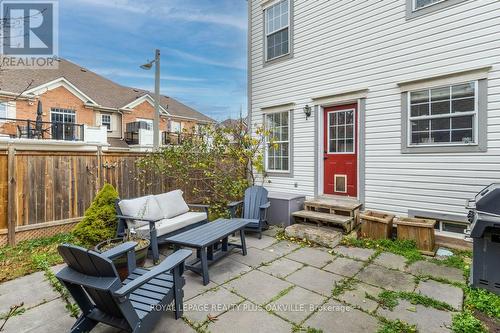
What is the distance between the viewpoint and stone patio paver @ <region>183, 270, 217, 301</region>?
10.1ft

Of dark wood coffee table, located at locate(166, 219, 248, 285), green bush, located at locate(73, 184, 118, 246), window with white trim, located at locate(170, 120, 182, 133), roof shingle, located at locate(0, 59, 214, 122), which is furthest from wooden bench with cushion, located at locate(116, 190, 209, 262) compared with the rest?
window with white trim, located at locate(170, 120, 182, 133)

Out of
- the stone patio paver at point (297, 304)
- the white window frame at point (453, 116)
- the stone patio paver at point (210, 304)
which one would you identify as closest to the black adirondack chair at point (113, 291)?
the stone patio paver at point (210, 304)

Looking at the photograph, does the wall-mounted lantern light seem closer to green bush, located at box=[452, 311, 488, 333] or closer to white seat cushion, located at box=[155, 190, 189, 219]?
white seat cushion, located at box=[155, 190, 189, 219]

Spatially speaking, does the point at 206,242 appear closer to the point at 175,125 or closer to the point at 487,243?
the point at 487,243

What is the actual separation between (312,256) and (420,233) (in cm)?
188

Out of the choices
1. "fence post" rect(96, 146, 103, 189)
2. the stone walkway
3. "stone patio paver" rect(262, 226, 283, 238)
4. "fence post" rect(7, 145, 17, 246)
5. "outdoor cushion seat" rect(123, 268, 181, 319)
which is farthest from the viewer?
"fence post" rect(96, 146, 103, 189)

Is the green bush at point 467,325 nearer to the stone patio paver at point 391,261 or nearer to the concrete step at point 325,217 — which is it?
the stone patio paver at point 391,261

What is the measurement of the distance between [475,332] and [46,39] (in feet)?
35.5

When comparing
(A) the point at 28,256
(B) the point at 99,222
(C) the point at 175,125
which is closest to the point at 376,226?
(B) the point at 99,222

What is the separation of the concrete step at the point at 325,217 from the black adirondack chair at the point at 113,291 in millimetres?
3383

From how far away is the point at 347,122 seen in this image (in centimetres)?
600

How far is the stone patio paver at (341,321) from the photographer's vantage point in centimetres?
246

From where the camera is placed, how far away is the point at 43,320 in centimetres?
261

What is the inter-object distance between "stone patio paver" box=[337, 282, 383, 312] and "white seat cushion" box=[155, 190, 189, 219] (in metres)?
3.24
